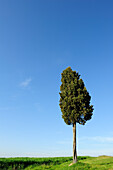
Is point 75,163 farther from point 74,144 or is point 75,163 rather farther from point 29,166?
point 29,166

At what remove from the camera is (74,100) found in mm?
27078

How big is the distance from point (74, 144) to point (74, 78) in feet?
34.3

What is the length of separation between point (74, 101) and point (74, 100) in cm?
16

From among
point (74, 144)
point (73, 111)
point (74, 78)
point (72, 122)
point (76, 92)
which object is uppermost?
point (74, 78)

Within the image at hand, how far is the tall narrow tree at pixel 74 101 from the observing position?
26.6 m

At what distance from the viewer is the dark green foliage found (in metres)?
26.7

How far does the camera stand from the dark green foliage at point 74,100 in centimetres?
2666

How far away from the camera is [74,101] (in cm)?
2708

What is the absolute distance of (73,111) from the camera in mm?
26766

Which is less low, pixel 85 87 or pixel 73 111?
pixel 85 87

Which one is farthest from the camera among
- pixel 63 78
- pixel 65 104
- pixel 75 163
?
pixel 63 78

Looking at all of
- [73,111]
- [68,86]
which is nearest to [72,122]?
[73,111]

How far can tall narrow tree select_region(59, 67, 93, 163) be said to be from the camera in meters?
26.6

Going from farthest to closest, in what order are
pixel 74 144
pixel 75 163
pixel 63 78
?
pixel 63 78 → pixel 74 144 → pixel 75 163
